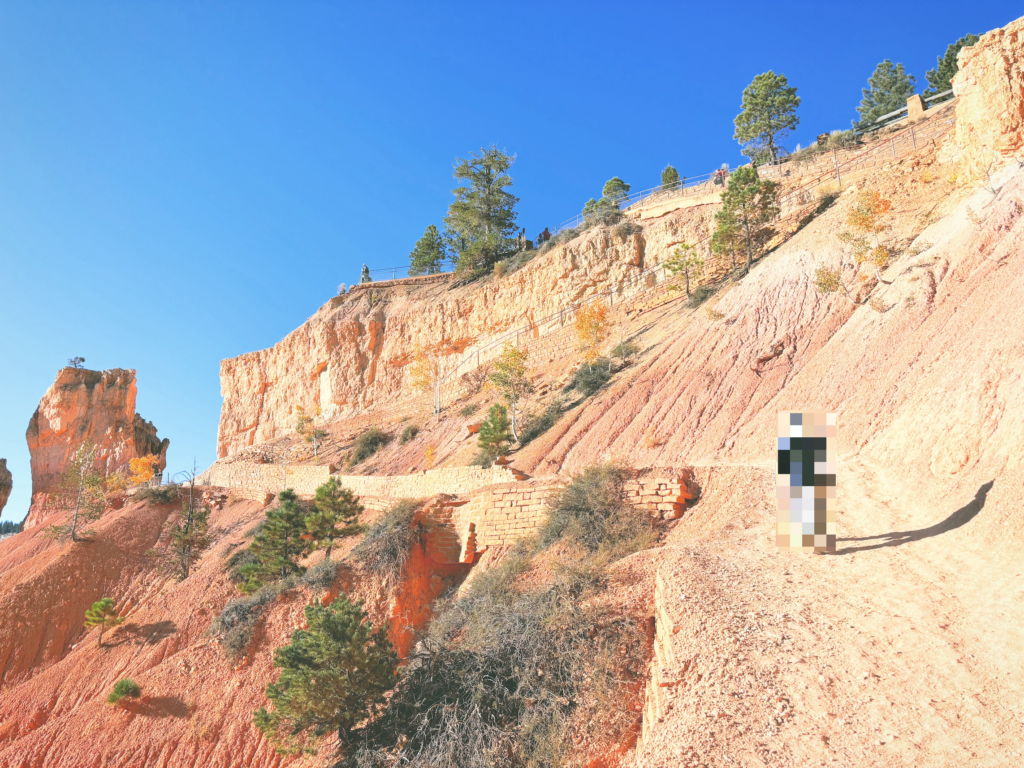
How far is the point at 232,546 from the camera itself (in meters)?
25.2

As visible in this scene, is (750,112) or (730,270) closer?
(730,270)

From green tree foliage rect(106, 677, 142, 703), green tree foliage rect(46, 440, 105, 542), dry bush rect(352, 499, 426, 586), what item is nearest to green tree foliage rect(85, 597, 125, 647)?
green tree foliage rect(106, 677, 142, 703)

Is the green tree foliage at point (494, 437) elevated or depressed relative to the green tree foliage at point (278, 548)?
elevated

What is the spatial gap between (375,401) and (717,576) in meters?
38.6

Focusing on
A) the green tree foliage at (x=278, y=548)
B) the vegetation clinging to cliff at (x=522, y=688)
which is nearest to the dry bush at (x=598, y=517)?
the vegetation clinging to cliff at (x=522, y=688)

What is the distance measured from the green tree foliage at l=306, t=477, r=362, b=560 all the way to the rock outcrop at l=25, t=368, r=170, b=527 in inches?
1613

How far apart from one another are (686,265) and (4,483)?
5366cm

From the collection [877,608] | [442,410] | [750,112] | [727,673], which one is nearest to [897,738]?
[727,673]

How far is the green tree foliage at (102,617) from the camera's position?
20.5 metres

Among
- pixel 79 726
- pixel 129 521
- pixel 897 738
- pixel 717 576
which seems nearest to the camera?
pixel 897 738

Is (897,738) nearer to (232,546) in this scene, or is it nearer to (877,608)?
(877,608)

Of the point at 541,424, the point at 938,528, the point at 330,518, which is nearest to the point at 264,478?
the point at 330,518

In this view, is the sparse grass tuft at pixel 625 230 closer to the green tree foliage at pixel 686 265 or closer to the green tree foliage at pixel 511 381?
the green tree foliage at pixel 686 265

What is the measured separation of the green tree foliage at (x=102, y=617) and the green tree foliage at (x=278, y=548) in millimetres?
5289
